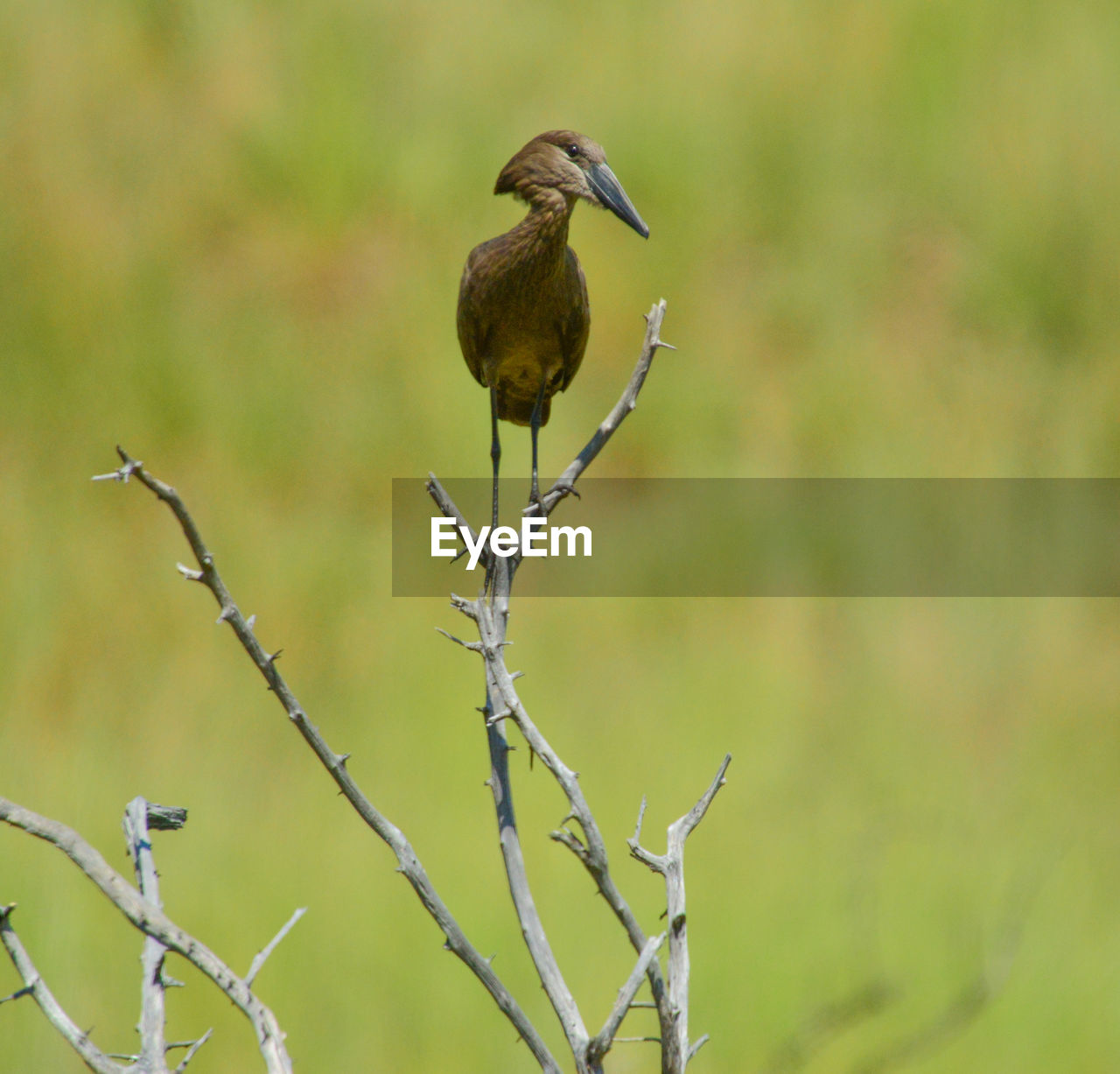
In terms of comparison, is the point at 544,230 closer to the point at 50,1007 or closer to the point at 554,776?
the point at 554,776

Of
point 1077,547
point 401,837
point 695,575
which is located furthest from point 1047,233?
point 401,837

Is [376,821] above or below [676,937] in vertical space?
above

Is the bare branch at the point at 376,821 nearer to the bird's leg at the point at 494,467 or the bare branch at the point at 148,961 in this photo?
the bare branch at the point at 148,961

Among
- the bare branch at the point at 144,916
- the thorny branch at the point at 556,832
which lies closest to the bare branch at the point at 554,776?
the thorny branch at the point at 556,832

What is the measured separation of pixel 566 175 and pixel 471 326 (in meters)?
0.35

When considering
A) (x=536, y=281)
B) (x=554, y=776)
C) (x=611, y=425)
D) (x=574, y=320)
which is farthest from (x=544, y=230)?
(x=554, y=776)

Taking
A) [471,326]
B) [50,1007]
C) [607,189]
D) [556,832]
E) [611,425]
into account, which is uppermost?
[607,189]

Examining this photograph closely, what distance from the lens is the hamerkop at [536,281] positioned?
1.89 m

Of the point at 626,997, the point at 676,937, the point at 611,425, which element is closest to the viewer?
the point at 626,997

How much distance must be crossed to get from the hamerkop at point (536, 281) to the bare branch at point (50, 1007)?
1.18 metres

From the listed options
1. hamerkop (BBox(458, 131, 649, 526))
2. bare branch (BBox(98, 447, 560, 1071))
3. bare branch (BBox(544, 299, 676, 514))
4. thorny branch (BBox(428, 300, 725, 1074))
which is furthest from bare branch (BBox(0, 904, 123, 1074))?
hamerkop (BBox(458, 131, 649, 526))

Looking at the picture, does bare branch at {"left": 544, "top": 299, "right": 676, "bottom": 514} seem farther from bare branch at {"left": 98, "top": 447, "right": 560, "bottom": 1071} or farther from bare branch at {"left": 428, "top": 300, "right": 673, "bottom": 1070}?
bare branch at {"left": 98, "top": 447, "right": 560, "bottom": 1071}

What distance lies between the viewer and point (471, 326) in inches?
83.8

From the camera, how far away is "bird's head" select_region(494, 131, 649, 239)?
186cm
